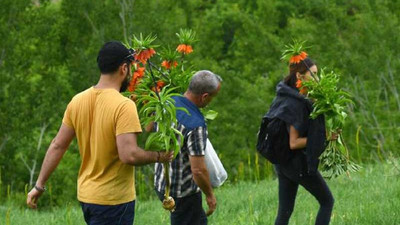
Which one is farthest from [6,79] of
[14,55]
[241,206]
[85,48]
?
[241,206]

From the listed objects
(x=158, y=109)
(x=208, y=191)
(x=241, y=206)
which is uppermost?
(x=158, y=109)

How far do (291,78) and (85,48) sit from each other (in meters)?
26.7

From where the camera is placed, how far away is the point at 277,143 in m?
6.73

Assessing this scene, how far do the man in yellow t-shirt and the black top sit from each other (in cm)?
183

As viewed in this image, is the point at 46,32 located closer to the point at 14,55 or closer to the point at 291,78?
the point at 14,55

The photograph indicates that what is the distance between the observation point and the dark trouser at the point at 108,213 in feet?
15.9

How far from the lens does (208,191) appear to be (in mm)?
5633

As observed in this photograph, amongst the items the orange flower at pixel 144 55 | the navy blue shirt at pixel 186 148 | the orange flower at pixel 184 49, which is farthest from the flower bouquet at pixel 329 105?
the orange flower at pixel 144 55

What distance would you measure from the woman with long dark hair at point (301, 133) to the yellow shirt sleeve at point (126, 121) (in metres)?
2.09

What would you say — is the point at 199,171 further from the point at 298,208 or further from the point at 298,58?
the point at 298,208

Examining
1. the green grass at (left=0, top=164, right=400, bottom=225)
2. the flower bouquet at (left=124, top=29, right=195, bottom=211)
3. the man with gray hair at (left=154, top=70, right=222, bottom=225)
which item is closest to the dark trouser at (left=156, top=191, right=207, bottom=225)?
the man with gray hair at (left=154, top=70, right=222, bottom=225)

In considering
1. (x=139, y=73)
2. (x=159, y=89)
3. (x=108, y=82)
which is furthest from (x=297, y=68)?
(x=108, y=82)

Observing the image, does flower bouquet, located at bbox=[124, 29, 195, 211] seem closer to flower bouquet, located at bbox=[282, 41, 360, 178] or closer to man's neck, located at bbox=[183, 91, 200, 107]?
man's neck, located at bbox=[183, 91, 200, 107]

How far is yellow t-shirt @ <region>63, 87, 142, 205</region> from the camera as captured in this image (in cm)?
475
